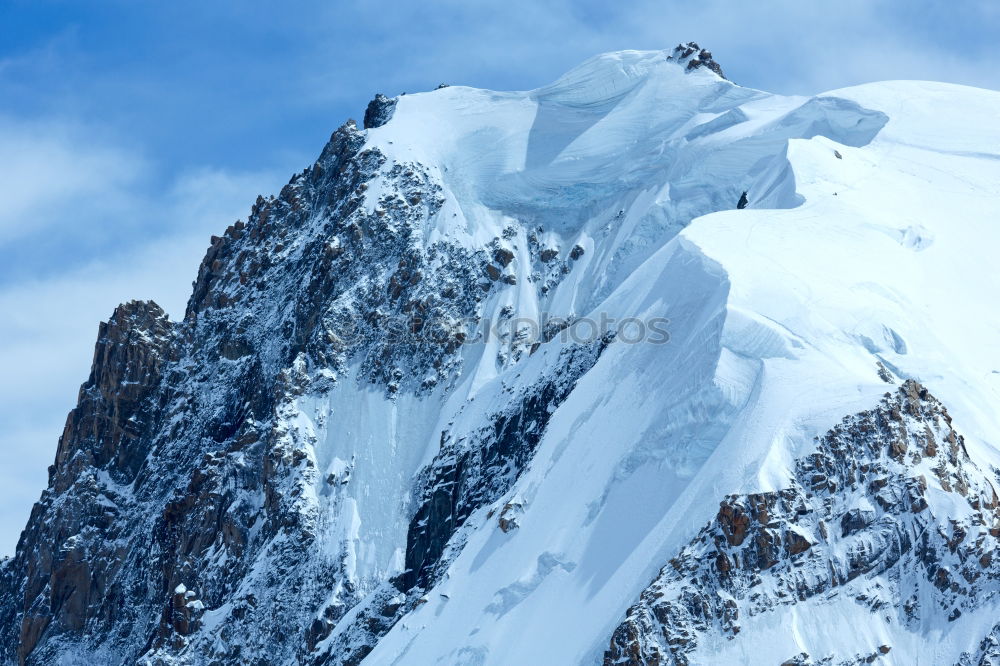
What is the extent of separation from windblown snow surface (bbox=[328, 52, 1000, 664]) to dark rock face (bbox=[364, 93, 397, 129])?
2204 cm

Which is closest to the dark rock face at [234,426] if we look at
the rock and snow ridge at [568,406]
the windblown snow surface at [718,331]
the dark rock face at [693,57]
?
the rock and snow ridge at [568,406]

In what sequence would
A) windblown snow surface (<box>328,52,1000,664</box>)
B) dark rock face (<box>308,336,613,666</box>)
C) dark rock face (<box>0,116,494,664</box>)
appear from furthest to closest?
dark rock face (<box>0,116,494,664</box>)
dark rock face (<box>308,336,613,666</box>)
windblown snow surface (<box>328,52,1000,664</box>)

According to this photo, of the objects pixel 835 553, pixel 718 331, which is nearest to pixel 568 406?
pixel 718 331

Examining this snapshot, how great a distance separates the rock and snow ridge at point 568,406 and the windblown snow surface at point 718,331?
29 centimetres

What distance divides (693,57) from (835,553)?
324ft

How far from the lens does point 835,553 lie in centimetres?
9475

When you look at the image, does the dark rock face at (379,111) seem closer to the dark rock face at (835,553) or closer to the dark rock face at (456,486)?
the dark rock face at (456,486)

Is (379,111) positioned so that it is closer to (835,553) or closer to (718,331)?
(718,331)

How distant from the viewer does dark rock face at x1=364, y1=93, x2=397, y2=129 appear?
628 feet

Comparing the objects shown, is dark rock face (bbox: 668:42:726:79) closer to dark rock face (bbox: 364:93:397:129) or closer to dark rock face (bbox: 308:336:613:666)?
dark rock face (bbox: 364:93:397:129)

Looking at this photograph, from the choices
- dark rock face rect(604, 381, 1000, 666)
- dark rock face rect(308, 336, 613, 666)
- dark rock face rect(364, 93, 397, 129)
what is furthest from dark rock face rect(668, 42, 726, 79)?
dark rock face rect(604, 381, 1000, 666)

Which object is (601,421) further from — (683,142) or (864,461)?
(683,142)

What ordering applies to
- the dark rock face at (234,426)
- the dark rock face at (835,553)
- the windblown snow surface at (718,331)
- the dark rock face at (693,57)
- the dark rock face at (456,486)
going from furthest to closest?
the dark rock face at (693,57) < the dark rock face at (234,426) < the dark rock face at (456,486) < the windblown snow surface at (718,331) < the dark rock face at (835,553)

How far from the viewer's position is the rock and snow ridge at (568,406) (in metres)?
95.5
